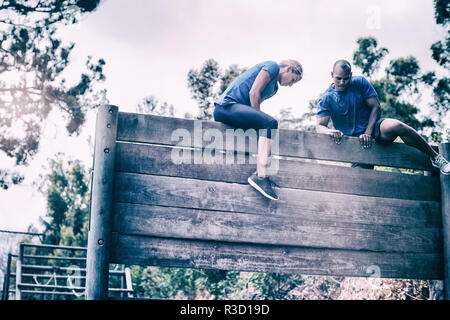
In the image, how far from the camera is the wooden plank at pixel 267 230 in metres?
3.40

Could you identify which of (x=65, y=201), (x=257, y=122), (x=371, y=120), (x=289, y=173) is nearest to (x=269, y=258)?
(x=289, y=173)

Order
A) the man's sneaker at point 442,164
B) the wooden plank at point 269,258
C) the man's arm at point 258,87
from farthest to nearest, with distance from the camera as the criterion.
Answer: the man's sneaker at point 442,164 < the man's arm at point 258,87 < the wooden plank at point 269,258

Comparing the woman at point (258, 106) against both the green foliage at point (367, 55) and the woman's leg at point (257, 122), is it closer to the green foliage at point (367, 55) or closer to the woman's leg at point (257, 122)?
the woman's leg at point (257, 122)

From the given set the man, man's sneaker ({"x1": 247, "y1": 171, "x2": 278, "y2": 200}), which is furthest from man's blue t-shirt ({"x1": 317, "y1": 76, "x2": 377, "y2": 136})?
man's sneaker ({"x1": 247, "y1": 171, "x2": 278, "y2": 200})

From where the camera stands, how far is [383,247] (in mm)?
3875

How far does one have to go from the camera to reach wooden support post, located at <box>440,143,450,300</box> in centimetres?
395

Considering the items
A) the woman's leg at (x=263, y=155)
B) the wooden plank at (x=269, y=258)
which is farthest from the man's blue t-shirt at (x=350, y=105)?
the wooden plank at (x=269, y=258)

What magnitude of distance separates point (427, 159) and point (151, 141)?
2.65 m

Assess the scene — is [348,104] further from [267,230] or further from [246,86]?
[267,230]

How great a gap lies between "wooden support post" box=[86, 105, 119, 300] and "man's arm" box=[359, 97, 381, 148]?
226cm

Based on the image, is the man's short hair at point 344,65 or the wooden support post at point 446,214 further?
the man's short hair at point 344,65

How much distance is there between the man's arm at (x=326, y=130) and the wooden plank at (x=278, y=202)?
20.4 inches
